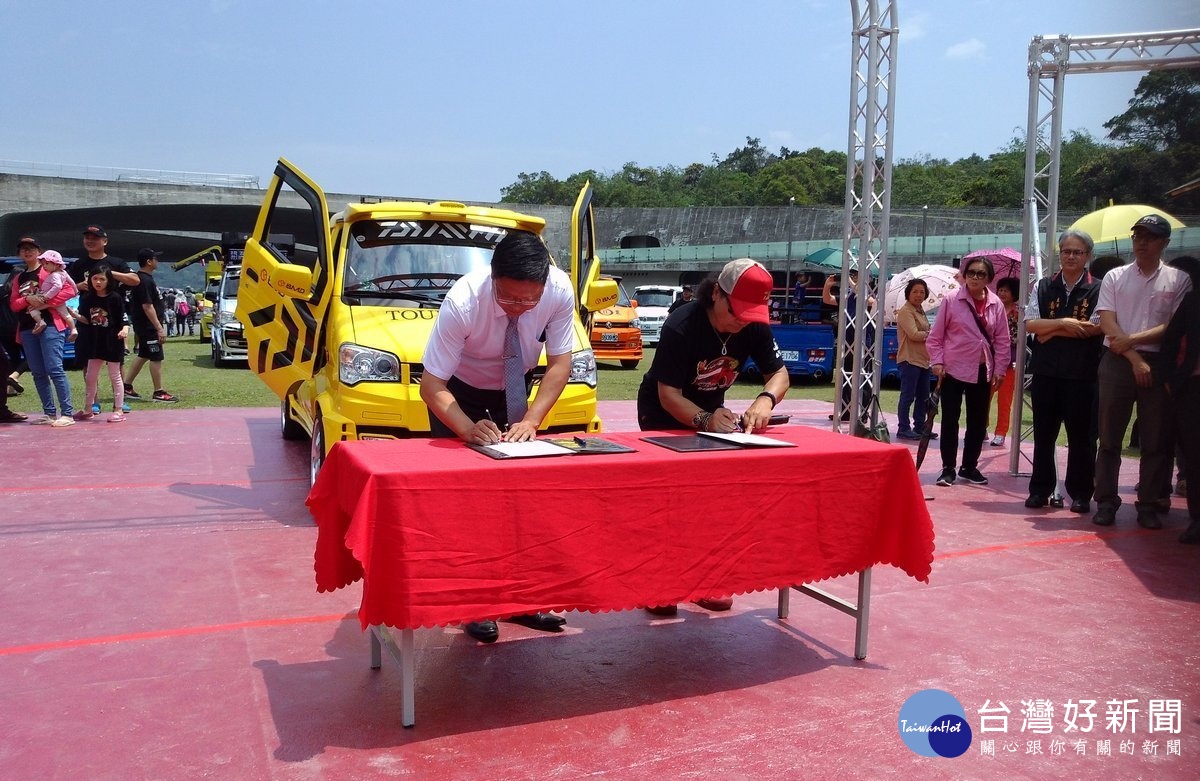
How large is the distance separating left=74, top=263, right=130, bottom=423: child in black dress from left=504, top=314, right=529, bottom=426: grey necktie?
826cm

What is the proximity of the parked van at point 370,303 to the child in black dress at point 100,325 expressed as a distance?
3.12 meters

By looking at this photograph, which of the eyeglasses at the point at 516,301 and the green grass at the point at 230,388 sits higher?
the eyeglasses at the point at 516,301

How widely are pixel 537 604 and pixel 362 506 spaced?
762 mm

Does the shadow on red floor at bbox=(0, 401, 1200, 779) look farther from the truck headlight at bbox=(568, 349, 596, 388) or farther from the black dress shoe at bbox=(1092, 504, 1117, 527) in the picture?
the truck headlight at bbox=(568, 349, 596, 388)

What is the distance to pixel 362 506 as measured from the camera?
3244 millimetres

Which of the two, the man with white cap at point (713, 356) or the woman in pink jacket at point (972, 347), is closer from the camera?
the man with white cap at point (713, 356)

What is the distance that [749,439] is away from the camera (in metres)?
4.16

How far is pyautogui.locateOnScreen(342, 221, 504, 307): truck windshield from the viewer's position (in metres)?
7.25

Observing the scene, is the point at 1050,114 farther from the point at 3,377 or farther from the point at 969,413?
the point at 3,377

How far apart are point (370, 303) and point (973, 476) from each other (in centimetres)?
546

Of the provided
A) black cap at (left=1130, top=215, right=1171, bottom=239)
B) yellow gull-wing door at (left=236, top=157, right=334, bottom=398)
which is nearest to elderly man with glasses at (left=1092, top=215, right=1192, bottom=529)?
black cap at (left=1130, top=215, right=1171, bottom=239)

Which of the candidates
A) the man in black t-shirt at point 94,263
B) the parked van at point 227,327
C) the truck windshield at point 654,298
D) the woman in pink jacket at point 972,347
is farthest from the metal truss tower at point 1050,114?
the truck windshield at point 654,298

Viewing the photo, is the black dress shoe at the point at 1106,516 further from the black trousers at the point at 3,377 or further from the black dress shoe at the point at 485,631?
the black trousers at the point at 3,377

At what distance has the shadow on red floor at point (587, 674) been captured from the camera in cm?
331
